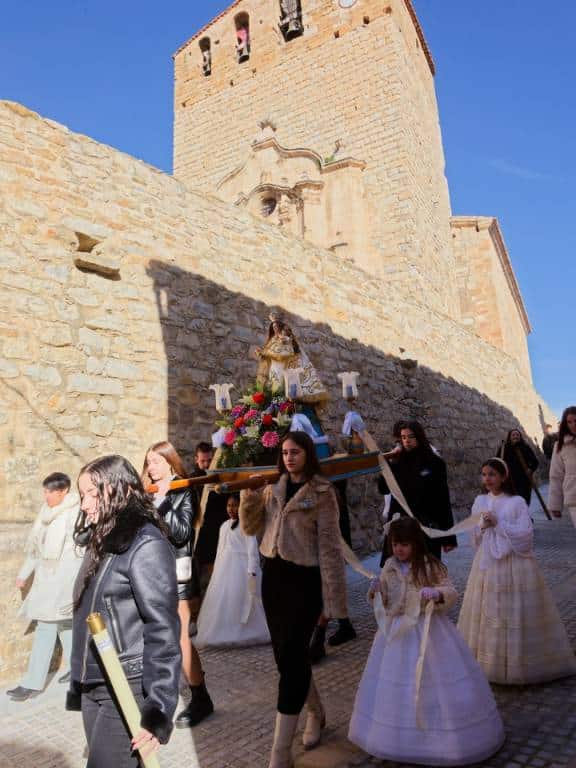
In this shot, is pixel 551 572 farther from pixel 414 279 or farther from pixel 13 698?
pixel 414 279

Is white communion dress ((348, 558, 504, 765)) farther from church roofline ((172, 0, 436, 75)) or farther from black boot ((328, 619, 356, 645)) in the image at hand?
church roofline ((172, 0, 436, 75))

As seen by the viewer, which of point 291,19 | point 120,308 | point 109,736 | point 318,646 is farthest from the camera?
point 291,19

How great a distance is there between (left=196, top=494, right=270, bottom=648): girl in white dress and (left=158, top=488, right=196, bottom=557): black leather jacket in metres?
1.11

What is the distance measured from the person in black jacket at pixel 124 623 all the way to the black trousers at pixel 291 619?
3.29 feet

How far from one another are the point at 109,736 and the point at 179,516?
158 cm

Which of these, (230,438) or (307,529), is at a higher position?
(230,438)

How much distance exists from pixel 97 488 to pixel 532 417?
2276 centimetres

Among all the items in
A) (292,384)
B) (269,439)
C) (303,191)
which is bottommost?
(269,439)

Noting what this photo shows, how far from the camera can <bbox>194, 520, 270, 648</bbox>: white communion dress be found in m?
4.59

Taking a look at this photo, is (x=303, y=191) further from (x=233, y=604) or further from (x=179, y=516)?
(x=179, y=516)

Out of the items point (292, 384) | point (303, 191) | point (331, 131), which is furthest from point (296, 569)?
point (331, 131)

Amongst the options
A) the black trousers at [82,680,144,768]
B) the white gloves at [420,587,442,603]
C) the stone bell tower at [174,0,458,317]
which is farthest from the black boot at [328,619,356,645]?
the stone bell tower at [174,0,458,317]

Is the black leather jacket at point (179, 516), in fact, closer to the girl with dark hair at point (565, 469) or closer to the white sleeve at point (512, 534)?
the white sleeve at point (512, 534)

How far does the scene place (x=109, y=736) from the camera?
1.71 meters
